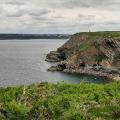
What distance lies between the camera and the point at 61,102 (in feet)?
70.0

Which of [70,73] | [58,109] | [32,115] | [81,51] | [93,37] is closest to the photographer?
[32,115]

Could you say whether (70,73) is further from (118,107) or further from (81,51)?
(118,107)

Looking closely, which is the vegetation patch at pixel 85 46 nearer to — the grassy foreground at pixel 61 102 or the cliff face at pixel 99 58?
the cliff face at pixel 99 58

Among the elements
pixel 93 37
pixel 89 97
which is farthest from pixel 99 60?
pixel 89 97

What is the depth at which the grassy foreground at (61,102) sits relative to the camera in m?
17.9

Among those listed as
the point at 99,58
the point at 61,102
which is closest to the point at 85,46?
the point at 99,58

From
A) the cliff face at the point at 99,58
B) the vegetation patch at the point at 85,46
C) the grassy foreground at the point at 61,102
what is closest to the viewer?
the grassy foreground at the point at 61,102

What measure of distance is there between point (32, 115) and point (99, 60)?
10803 centimetres

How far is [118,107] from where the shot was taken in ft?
64.6

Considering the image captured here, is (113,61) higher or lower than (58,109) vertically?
lower

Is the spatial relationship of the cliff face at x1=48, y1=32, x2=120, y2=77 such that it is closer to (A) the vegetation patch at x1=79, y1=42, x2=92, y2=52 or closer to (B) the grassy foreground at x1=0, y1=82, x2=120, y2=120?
(A) the vegetation patch at x1=79, y1=42, x2=92, y2=52

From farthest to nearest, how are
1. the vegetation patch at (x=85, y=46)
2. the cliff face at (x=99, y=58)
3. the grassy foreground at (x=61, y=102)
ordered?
the vegetation patch at (x=85, y=46) → the cliff face at (x=99, y=58) → the grassy foreground at (x=61, y=102)

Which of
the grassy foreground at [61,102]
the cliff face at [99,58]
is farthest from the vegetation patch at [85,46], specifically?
the grassy foreground at [61,102]

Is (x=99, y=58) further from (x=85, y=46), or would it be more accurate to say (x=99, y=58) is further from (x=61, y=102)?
(x=61, y=102)
